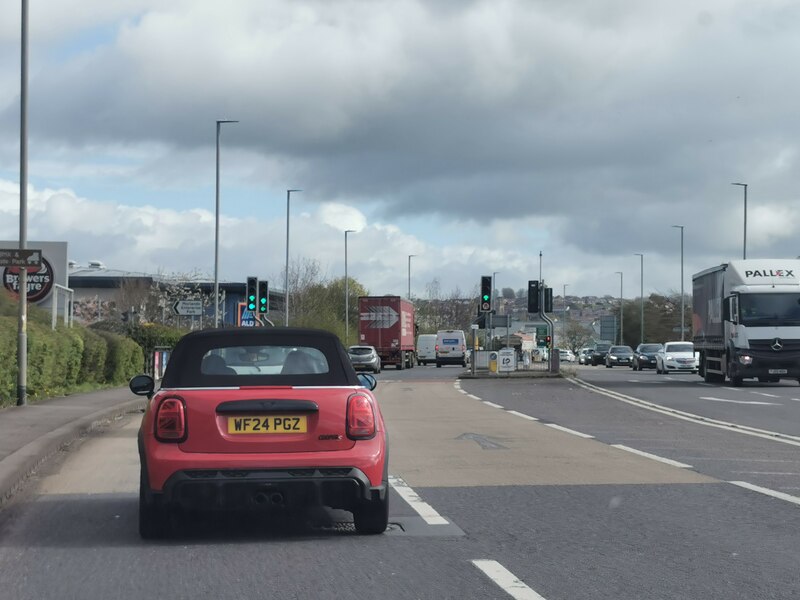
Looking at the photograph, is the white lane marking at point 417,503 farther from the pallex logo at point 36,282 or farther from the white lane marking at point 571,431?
the pallex logo at point 36,282

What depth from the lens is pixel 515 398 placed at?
28484mm

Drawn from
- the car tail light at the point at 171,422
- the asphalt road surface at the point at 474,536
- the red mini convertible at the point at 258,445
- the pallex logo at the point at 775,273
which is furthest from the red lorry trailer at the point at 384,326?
the car tail light at the point at 171,422

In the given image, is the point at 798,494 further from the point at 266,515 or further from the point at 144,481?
the point at 144,481

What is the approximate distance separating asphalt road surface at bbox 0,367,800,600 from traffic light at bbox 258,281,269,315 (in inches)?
877

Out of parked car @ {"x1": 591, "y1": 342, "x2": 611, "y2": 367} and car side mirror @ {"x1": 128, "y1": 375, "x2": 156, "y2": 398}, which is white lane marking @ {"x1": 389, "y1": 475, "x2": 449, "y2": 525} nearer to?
car side mirror @ {"x1": 128, "y1": 375, "x2": 156, "y2": 398}

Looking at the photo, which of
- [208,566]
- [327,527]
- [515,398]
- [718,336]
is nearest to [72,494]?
[327,527]

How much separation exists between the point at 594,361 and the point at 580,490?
75179 mm

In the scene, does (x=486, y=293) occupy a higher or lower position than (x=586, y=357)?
higher

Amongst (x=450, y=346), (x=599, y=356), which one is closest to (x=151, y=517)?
(x=450, y=346)

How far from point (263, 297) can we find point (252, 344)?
29.3m

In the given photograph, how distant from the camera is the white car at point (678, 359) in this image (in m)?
52.0

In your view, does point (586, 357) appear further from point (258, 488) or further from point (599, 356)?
point (258, 488)

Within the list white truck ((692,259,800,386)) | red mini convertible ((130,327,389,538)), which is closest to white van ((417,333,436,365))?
white truck ((692,259,800,386))

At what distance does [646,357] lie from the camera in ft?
200
